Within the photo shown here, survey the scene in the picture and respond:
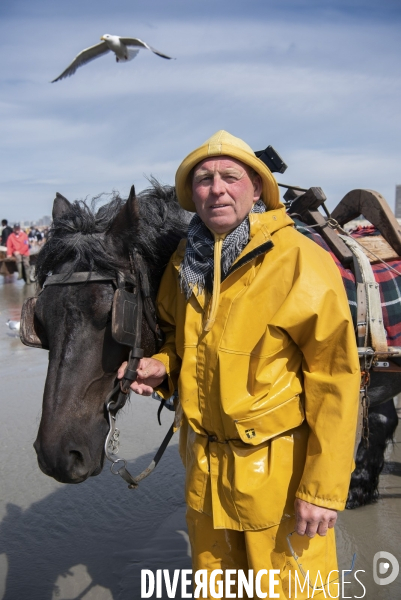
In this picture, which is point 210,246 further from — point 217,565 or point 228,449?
point 217,565

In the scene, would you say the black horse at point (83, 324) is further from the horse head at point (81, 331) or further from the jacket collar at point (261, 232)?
the jacket collar at point (261, 232)

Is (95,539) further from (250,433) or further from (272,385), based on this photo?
(272,385)

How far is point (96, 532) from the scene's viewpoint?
12.1 ft

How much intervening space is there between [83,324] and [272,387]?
77 centimetres

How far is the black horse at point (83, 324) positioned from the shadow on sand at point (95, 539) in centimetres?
139

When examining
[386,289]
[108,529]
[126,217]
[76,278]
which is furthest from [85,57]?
[108,529]

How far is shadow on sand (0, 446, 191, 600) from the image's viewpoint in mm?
3170

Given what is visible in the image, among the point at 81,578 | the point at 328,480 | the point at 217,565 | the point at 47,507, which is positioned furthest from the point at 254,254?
the point at 47,507

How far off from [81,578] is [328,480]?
201 cm

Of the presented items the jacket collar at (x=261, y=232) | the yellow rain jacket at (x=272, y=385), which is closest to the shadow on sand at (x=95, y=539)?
the yellow rain jacket at (x=272, y=385)

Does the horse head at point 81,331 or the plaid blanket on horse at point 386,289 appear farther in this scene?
the plaid blanket on horse at point 386,289

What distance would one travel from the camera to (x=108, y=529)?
12.2 ft

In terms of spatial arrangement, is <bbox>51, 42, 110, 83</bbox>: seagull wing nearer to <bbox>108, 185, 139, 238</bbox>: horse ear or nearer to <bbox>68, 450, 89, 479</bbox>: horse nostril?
<bbox>108, 185, 139, 238</bbox>: horse ear

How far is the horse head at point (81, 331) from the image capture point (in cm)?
210
